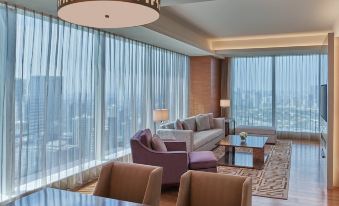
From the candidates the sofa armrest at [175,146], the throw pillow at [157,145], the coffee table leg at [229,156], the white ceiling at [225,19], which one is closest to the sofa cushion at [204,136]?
the coffee table leg at [229,156]

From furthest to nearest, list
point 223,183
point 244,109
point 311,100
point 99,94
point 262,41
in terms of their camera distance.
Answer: point 244,109 → point 311,100 → point 262,41 → point 99,94 → point 223,183

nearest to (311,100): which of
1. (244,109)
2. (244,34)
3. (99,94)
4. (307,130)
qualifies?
(307,130)

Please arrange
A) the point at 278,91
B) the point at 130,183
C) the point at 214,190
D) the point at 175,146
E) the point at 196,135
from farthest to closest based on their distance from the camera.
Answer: the point at 278,91, the point at 196,135, the point at 175,146, the point at 130,183, the point at 214,190

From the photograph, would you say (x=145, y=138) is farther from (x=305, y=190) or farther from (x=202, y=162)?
(x=305, y=190)

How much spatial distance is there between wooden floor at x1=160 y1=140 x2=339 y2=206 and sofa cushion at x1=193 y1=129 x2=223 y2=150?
184 centimetres

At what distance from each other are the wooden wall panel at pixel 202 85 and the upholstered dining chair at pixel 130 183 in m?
6.85

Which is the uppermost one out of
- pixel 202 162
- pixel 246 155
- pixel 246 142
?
pixel 246 142

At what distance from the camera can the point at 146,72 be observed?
6.74 m

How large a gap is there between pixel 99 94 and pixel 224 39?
469 cm

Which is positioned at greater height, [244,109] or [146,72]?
[146,72]

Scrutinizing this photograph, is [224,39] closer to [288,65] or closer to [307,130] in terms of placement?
[288,65]

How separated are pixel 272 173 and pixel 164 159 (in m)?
2.19

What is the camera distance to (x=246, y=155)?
6.70m

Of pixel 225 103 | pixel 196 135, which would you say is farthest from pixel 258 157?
pixel 225 103
